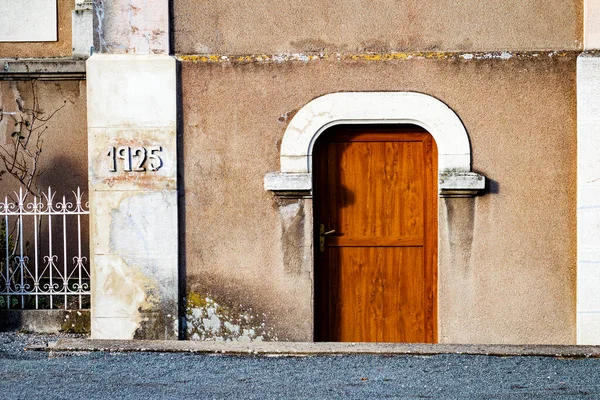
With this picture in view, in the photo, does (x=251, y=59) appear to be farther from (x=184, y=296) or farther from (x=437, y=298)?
(x=437, y=298)

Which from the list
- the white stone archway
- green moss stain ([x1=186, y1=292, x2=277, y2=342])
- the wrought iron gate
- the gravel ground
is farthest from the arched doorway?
the wrought iron gate

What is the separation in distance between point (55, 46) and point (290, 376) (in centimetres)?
692

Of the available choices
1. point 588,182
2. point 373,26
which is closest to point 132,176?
point 373,26

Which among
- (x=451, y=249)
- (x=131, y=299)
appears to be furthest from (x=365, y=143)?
(x=131, y=299)

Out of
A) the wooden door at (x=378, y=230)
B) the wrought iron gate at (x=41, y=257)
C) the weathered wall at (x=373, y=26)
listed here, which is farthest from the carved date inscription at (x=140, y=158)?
the wooden door at (x=378, y=230)

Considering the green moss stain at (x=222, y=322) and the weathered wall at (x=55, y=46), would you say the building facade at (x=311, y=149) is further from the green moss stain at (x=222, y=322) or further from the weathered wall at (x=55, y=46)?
the weathered wall at (x=55, y=46)

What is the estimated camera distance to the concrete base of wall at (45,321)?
8477 mm

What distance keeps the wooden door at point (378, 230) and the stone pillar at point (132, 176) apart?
1360mm

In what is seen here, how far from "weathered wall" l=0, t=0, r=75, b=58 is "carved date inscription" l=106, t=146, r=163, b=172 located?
416 cm

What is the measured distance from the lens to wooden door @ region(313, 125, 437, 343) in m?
8.05

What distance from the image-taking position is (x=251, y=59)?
7828 millimetres

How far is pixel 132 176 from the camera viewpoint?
7906 millimetres

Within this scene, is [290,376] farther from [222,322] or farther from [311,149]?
[311,149]

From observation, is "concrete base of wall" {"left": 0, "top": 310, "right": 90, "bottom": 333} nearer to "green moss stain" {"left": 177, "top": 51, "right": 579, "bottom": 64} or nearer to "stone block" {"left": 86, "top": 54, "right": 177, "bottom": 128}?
"stone block" {"left": 86, "top": 54, "right": 177, "bottom": 128}
